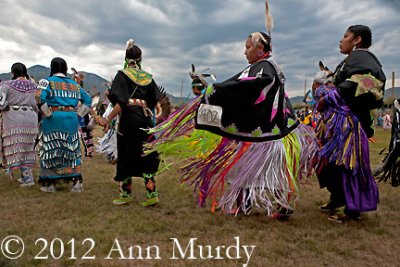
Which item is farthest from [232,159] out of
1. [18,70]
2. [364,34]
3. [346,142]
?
[18,70]

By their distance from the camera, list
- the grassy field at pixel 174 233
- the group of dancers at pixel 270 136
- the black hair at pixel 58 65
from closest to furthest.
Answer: the grassy field at pixel 174 233, the group of dancers at pixel 270 136, the black hair at pixel 58 65

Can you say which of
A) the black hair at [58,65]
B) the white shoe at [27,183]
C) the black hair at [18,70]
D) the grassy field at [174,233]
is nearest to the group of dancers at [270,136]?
the grassy field at [174,233]

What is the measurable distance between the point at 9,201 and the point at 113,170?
7.42 feet

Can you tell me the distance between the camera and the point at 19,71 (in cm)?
481

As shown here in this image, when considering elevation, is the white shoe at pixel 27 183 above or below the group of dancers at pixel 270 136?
below

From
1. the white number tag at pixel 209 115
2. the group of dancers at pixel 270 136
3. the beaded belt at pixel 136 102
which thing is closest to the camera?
the white number tag at pixel 209 115

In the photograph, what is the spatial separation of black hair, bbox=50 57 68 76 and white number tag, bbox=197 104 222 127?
2.36m

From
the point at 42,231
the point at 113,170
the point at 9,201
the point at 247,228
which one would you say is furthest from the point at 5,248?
the point at 113,170

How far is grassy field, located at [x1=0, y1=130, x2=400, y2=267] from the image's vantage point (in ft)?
8.02

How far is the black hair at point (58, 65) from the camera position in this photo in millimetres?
4309

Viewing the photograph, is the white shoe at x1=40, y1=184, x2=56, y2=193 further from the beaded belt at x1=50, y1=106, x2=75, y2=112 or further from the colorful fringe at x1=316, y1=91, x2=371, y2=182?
the colorful fringe at x1=316, y1=91, x2=371, y2=182

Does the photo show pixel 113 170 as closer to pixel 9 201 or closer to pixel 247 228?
pixel 9 201

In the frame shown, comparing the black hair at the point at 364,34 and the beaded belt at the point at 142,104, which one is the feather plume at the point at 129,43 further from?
the black hair at the point at 364,34

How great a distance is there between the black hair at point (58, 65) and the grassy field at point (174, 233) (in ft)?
4.78
